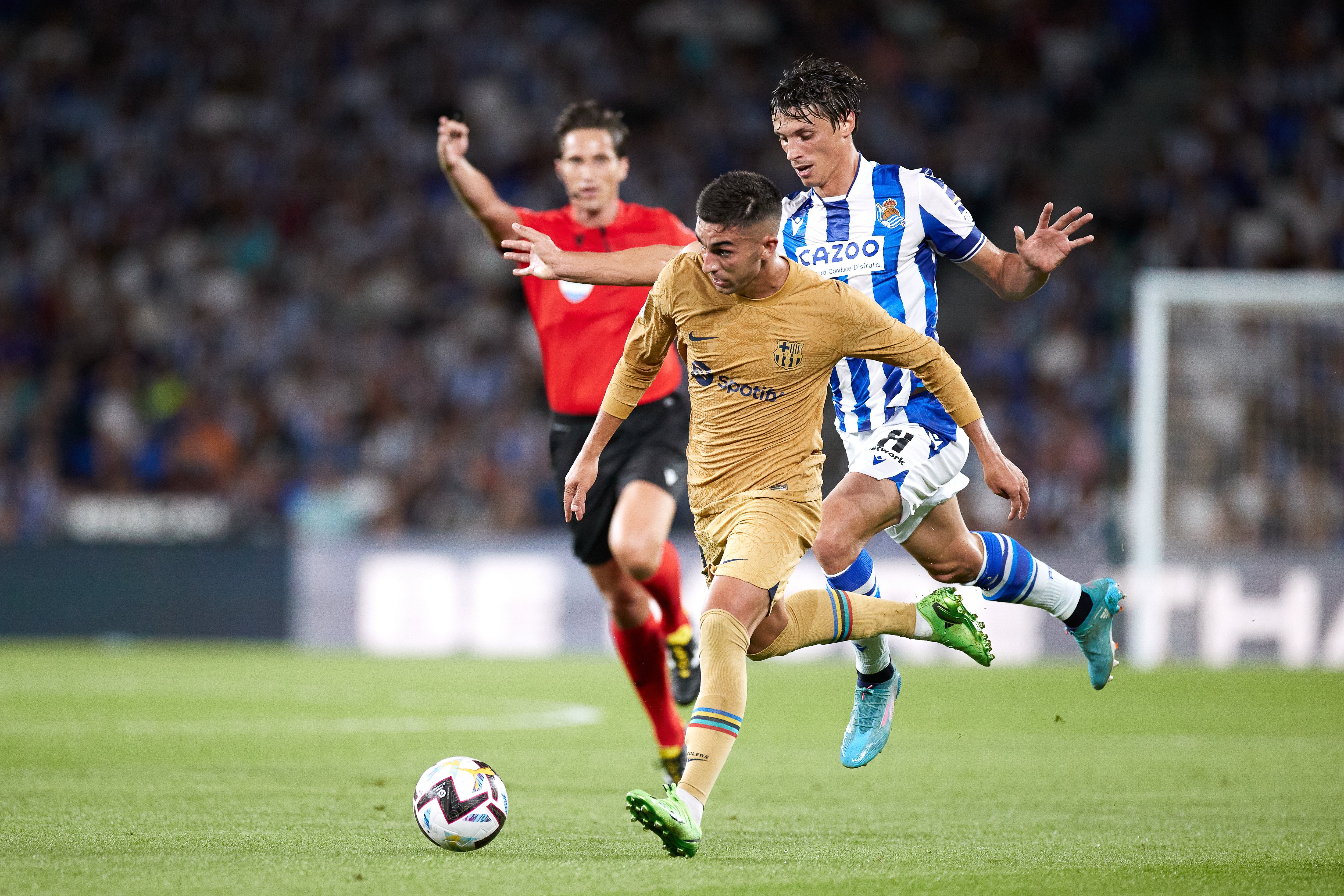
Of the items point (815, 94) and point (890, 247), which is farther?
point (890, 247)

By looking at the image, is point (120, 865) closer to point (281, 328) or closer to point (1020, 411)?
point (1020, 411)

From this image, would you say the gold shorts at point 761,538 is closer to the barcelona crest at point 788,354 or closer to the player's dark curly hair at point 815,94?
the barcelona crest at point 788,354

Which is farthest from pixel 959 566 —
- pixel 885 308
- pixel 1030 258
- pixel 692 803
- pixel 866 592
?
pixel 692 803

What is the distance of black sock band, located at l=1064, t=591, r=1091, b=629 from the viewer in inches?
268

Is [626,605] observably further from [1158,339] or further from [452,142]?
[1158,339]

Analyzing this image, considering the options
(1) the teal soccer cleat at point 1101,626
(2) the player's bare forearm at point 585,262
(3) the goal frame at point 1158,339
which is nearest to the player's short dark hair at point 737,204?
(2) the player's bare forearm at point 585,262

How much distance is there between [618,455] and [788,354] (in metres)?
2.09

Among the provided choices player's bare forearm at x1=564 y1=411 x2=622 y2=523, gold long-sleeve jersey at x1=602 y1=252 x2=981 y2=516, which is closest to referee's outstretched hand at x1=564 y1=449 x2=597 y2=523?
player's bare forearm at x1=564 y1=411 x2=622 y2=523

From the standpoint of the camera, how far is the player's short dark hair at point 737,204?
17.3ft

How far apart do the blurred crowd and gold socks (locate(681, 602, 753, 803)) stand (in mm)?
11093

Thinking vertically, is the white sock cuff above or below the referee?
below

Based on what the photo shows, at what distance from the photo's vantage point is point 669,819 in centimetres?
486

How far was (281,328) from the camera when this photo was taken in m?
20.1

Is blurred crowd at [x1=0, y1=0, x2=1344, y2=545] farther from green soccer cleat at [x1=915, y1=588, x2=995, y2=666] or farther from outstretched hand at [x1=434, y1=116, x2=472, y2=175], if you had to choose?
outstretched hand at [x1=434, y1=116, x2=472, y2=175]
